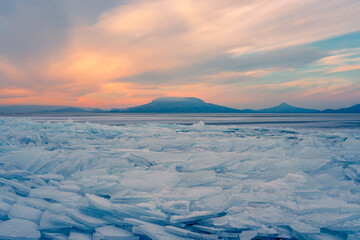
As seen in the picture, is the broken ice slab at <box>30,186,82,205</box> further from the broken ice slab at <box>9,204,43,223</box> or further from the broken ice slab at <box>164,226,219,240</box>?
the broken ice slab at <box>164,226,219,240</box>

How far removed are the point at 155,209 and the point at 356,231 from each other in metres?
1.57

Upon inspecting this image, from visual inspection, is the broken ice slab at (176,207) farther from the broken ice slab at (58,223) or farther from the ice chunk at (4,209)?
the ice chunk at (4,209)

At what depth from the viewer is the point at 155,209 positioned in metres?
→ 2.13

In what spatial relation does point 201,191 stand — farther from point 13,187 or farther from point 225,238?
point 13,187

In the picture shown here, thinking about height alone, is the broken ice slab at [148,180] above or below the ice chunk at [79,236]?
above

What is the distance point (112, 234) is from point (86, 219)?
0.31 m

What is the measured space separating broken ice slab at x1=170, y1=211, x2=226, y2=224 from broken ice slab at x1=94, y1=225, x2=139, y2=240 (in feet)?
1.15

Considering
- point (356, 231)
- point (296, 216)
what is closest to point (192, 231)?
point (296, 216)

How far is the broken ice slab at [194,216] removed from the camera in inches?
77.2

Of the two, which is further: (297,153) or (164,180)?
(297,153)

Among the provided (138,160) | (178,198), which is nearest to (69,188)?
(178,198)

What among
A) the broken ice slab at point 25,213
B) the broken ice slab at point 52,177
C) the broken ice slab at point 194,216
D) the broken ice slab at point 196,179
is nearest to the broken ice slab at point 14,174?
the broken ice slab at point 52,177

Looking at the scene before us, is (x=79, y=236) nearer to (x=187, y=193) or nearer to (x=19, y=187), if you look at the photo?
(x=187, y=193)

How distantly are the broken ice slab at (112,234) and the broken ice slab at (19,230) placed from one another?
0.43 metres
